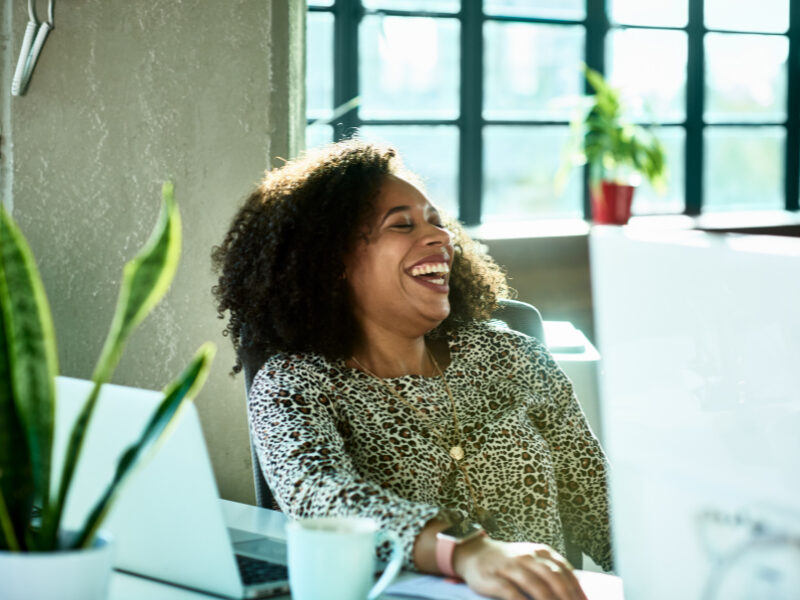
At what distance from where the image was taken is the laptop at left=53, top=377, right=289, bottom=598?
3.26 feet

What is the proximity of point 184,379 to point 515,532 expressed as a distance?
2.91 feet

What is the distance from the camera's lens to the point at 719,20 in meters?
5.39

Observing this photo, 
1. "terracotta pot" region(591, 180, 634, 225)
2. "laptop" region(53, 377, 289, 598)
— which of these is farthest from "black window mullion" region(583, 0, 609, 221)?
"laptop" region(53, 377, 289, 598)

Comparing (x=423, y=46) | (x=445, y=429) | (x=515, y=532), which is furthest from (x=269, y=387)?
(x=423, y=46)

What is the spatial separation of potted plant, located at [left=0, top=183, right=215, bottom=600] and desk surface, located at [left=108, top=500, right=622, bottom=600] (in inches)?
8.3

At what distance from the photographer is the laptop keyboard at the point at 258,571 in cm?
114

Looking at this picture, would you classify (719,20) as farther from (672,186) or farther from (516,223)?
(516,223)

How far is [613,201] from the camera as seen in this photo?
479 cm

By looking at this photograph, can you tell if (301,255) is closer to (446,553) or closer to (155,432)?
(446,553)

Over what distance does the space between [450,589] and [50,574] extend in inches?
17.8

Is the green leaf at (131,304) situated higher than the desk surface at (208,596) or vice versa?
the green leaf at (131,304)

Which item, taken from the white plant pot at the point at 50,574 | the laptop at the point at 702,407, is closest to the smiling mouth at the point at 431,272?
the laptop at the point at 702,407

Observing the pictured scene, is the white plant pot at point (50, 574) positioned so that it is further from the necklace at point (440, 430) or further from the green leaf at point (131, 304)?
the necklace at point (440, 430)

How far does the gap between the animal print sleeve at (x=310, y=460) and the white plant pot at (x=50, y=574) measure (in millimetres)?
433
